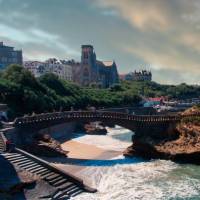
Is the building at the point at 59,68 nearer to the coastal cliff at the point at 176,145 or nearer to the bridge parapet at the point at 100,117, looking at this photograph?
the bridge parapet at the point at 100,117

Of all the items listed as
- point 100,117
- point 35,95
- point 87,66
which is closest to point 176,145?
point 100,117

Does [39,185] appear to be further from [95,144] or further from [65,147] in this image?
[95,144]

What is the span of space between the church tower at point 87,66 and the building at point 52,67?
8139mm

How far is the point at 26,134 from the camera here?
5394cm

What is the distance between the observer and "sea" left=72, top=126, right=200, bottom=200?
122ft

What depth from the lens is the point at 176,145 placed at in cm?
5466

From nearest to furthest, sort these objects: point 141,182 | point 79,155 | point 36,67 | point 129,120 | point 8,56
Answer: point 141,182
point 79,155
point 129,120
point 8,56
point 36,67

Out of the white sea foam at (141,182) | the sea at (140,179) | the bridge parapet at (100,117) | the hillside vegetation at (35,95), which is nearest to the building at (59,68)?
the hillside vegetation at (35,95)

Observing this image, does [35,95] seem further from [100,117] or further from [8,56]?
[8,56]

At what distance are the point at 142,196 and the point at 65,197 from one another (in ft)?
21.5

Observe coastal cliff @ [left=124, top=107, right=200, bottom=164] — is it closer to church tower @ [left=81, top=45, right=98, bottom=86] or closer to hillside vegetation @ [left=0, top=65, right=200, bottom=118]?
hillside vegetation @ [left=0, top=65, right=200, bottom=118]

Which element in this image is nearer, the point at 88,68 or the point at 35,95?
the point at 35,95

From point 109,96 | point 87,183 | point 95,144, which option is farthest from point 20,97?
point 109,96

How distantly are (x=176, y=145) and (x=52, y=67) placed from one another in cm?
13146
